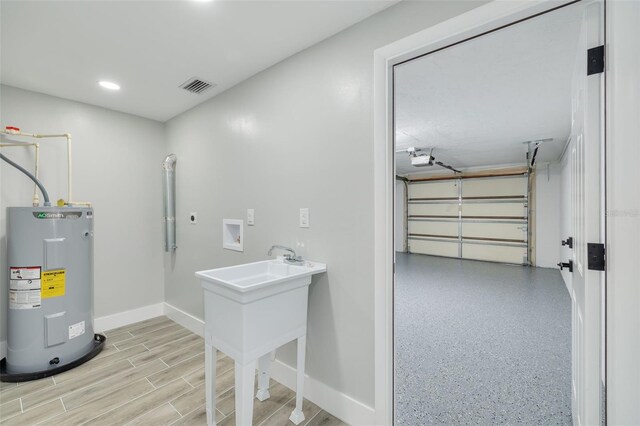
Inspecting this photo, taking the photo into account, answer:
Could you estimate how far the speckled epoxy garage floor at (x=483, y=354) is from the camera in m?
1.78

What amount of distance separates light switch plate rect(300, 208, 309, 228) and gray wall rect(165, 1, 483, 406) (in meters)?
0.04

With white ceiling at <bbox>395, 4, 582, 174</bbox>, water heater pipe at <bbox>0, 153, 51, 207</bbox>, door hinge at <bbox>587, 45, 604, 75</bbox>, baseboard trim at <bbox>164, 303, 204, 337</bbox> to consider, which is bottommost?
baseboard trim at <bbox>164, 303, 204, 337</bbox>

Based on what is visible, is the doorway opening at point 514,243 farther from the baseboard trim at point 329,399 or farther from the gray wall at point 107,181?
the gray wall at point 107,181

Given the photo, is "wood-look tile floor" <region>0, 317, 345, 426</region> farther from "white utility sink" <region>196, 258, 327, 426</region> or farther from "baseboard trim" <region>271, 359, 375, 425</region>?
"white utility sink" <region>196, 258, 327, 426</region>

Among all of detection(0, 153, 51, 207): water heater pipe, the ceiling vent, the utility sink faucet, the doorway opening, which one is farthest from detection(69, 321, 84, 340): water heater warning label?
the doorway opening

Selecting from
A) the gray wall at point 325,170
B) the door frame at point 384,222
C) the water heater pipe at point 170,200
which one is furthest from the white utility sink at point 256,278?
the water heater pipe at point 170,200

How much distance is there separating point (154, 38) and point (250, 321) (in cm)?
189

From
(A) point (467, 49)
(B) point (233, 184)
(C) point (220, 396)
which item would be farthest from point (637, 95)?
(C) point (220, 396)

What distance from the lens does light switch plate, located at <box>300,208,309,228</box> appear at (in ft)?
6.27

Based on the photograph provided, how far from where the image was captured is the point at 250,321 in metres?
1.40

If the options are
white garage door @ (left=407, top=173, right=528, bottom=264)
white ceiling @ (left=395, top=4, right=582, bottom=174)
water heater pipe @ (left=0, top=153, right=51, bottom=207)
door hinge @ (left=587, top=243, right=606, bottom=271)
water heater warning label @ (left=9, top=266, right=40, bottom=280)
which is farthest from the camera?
white garage door @ (left=407, top=173, right=528, bottom=264)

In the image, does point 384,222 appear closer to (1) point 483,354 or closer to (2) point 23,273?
(1) point 483,354

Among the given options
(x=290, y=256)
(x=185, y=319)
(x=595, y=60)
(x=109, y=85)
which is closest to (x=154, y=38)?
(x=109, y=85)

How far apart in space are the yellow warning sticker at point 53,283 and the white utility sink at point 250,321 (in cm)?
156
